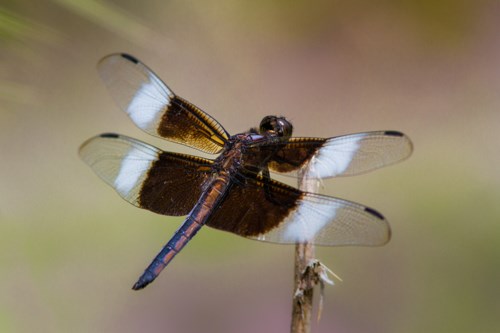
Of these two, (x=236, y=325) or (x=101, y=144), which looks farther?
(x=236, y=325)

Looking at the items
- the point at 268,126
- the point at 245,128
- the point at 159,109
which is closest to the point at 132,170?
the point at 159,109

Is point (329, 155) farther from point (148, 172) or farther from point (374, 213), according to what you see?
point (148, 172)

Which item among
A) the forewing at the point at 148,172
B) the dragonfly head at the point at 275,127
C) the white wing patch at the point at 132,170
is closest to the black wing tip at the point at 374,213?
the dragonfly head at the point at 275,127

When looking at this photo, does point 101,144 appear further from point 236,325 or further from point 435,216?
point 435,216

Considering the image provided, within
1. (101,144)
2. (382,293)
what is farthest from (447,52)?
(101,144)

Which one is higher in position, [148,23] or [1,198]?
[148,23]

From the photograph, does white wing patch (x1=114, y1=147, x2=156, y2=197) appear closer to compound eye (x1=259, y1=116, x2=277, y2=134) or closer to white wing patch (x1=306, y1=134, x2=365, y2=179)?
compound eye (x1=259, y1=116, x2=277, y2=134)
